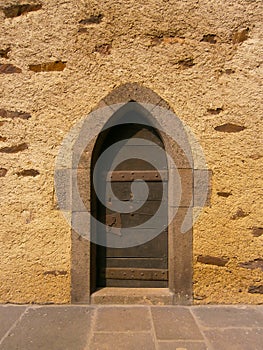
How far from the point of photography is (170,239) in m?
2.55

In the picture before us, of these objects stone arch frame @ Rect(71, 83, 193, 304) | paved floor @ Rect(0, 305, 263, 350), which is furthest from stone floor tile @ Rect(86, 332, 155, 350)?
stone arch frame @ Rect(71, 83, 193, 304)

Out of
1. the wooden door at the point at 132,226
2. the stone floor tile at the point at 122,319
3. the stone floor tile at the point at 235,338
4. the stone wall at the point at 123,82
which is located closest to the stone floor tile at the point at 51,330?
the stone floor tile at the point at 122,319

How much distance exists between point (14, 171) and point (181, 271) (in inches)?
71.8

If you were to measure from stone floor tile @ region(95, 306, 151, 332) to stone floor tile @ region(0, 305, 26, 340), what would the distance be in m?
0.67

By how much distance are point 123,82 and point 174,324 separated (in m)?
2.13

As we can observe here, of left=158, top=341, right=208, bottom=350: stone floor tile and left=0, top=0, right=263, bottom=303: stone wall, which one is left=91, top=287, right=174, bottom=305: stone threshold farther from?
left=158, top=341, right=208, bottom=350: stone floor tile

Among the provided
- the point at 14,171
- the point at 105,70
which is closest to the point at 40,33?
the point at 105,70

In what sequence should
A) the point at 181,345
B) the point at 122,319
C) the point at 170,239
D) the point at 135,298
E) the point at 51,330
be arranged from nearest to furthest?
the point at 181,345, the point at 51,330, the point at 122,319, the point at 135,298, the point at 170,239

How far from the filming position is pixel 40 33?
2.58 m

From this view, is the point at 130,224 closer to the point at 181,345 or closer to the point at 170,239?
the point at 170,239

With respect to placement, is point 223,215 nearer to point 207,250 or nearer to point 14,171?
point 207,250

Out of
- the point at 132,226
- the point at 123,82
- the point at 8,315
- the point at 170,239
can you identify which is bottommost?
the point at 8,315

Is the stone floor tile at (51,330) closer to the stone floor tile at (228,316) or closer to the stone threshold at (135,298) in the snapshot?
the stone threshold at (135,298)

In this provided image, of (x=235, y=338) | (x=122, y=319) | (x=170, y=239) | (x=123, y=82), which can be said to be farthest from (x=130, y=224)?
(x=123, y=82)
